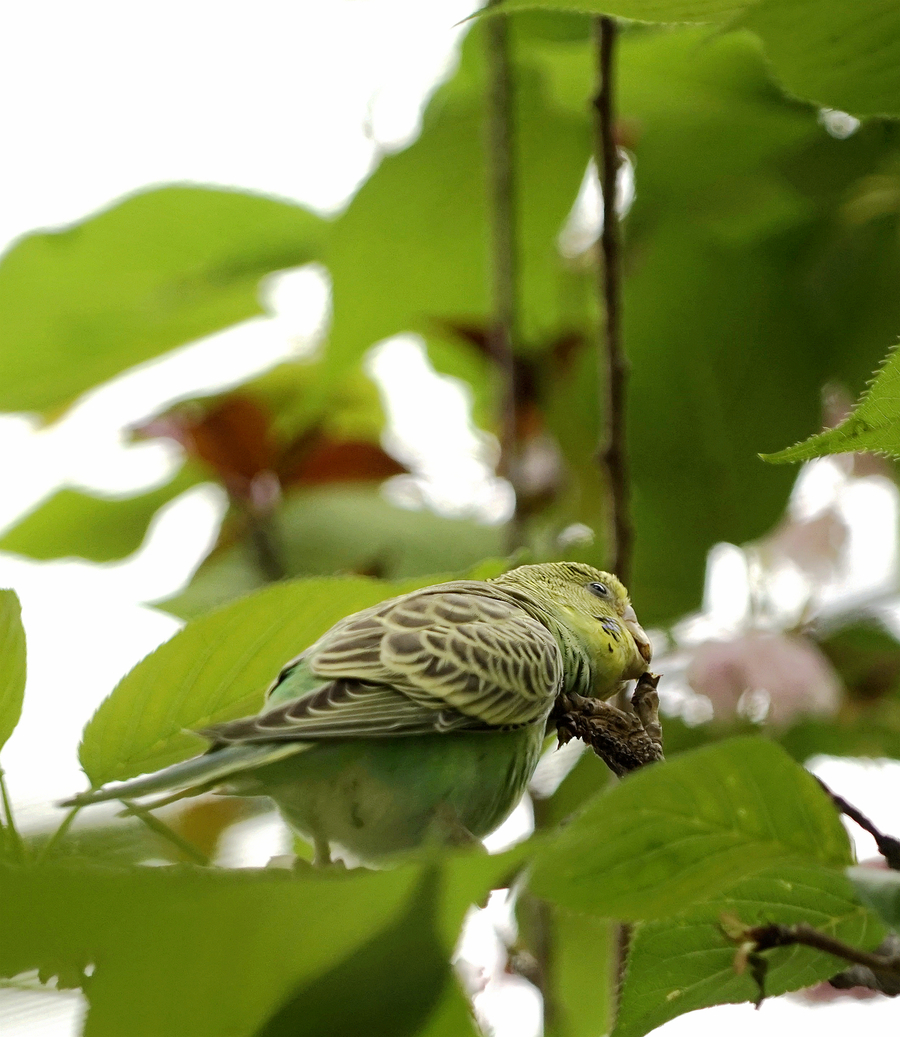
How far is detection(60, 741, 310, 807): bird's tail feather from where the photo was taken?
1.64ft

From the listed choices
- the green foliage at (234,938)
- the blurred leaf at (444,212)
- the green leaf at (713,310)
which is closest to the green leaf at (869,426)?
the green foliage at (234,938)

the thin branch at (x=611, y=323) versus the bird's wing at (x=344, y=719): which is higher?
the thin branch at (x=611, y=323)

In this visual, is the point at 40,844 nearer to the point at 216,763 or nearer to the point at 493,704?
the point at 216,763

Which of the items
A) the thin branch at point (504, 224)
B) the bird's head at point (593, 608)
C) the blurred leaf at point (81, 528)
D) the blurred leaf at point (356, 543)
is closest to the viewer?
the bird's head at point (593, 608)

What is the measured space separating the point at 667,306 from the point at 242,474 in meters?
0.58

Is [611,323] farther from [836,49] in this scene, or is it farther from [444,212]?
[444,212]

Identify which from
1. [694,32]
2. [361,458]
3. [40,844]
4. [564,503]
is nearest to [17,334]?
[361,458]

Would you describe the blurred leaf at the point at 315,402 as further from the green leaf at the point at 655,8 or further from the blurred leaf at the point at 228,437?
the green leaf at the point at 655,8

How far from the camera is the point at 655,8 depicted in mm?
593

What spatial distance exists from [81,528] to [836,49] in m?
1.09

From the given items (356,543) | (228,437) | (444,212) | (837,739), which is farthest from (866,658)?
(228,437)

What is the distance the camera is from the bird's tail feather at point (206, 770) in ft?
1.64

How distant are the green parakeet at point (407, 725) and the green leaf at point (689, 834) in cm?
17

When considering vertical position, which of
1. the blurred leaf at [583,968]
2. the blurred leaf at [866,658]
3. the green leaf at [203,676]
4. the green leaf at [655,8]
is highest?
the green leaf at [655,8]
